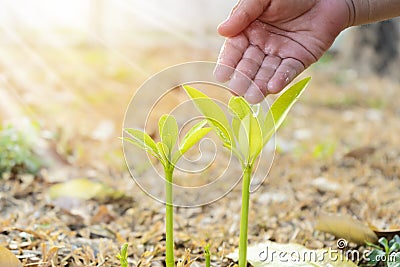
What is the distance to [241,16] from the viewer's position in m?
1.05

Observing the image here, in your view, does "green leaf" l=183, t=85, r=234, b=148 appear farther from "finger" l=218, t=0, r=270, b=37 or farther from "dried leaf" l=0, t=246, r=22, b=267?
"dried leaf" l=0, t=246, r=22, b=267

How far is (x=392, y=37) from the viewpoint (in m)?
4.06

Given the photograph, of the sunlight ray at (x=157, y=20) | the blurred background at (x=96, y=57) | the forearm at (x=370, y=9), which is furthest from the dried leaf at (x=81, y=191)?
the sunlight ray at (x=157, y=20)

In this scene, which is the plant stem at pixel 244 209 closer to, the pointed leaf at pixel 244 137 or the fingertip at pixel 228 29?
the pointed leaf at pixel 244 137

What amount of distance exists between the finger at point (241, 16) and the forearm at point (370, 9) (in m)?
0.22

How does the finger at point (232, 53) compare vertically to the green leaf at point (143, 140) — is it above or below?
above

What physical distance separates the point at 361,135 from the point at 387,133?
118 mm

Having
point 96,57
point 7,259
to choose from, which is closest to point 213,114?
point 7,259

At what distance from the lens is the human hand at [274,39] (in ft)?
3.27

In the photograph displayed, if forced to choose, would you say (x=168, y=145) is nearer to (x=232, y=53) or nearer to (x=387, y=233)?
(x=232, y=53)

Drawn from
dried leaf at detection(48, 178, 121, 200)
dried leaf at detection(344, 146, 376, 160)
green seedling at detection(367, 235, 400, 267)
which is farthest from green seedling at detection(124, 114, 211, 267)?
dried leaf at detection(344, 146, 376, 160)

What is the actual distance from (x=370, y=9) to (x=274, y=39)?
0.24 meters

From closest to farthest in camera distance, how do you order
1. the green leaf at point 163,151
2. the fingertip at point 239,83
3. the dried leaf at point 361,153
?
the green leaf at point 163,151 < the fingertip at point 239,83 < the dried leaf at point 361,153

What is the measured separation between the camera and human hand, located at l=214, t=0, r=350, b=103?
998 millimetres
